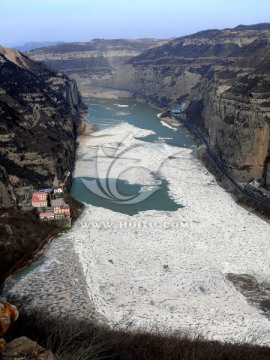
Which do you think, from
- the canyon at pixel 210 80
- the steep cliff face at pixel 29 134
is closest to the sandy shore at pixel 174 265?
the canyon at pixel 210 80

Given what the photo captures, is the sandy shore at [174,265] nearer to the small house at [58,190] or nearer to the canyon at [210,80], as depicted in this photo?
the small house at [58,190]

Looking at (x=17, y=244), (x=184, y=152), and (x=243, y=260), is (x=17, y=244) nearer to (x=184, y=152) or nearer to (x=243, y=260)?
(x=243, y=260)

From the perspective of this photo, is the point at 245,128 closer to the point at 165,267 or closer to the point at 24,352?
the point at 165,267

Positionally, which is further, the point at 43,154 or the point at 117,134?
the point at 117,134

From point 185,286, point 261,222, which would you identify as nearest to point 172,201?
point 261,222

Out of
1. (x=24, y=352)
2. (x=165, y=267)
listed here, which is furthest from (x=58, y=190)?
(x=24, y=352)

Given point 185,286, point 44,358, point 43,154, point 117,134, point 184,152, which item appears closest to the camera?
point 44,358

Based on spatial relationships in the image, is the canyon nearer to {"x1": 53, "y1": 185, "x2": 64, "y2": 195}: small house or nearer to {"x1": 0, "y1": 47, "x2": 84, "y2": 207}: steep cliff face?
{"x1": 53, "y1": 185, "x2": 64, "y2": 195}: small house
